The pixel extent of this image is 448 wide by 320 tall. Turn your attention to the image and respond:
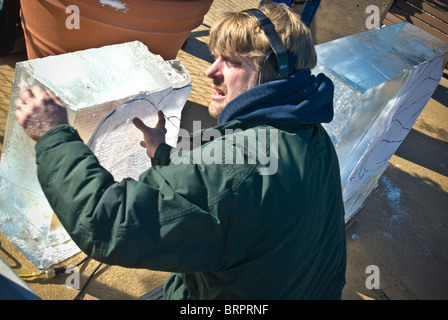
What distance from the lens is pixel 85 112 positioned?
1828mm

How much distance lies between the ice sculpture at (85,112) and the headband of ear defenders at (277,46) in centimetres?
93

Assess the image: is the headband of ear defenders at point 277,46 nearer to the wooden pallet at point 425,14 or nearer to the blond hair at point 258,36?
the blond hair at point 258,36

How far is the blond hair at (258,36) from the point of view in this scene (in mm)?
1311

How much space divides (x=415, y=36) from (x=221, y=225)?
2.73 metres

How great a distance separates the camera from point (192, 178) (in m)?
1.08

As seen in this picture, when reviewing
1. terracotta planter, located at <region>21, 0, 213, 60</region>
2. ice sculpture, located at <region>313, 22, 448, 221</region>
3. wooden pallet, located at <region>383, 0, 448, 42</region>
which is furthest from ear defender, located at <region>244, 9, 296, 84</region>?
wooden pallet, located at <region>383, 0, 448, 42</region>

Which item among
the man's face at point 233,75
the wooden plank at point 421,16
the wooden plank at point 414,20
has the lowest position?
the wooden plank at point 414,20

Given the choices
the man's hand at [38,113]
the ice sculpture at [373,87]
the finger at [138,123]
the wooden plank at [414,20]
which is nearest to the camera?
the man's hand at [38,113]

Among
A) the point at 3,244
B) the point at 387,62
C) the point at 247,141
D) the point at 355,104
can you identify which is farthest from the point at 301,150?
the point at 3,244

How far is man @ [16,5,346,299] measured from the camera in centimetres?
105

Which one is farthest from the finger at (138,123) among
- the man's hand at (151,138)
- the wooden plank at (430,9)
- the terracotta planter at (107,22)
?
the wooden plank at (430,9)

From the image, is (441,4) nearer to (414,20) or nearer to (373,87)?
(414,20)

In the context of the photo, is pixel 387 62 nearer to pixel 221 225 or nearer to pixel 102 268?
pixel 221 225

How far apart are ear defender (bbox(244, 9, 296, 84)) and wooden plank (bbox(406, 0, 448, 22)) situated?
7849 mm
